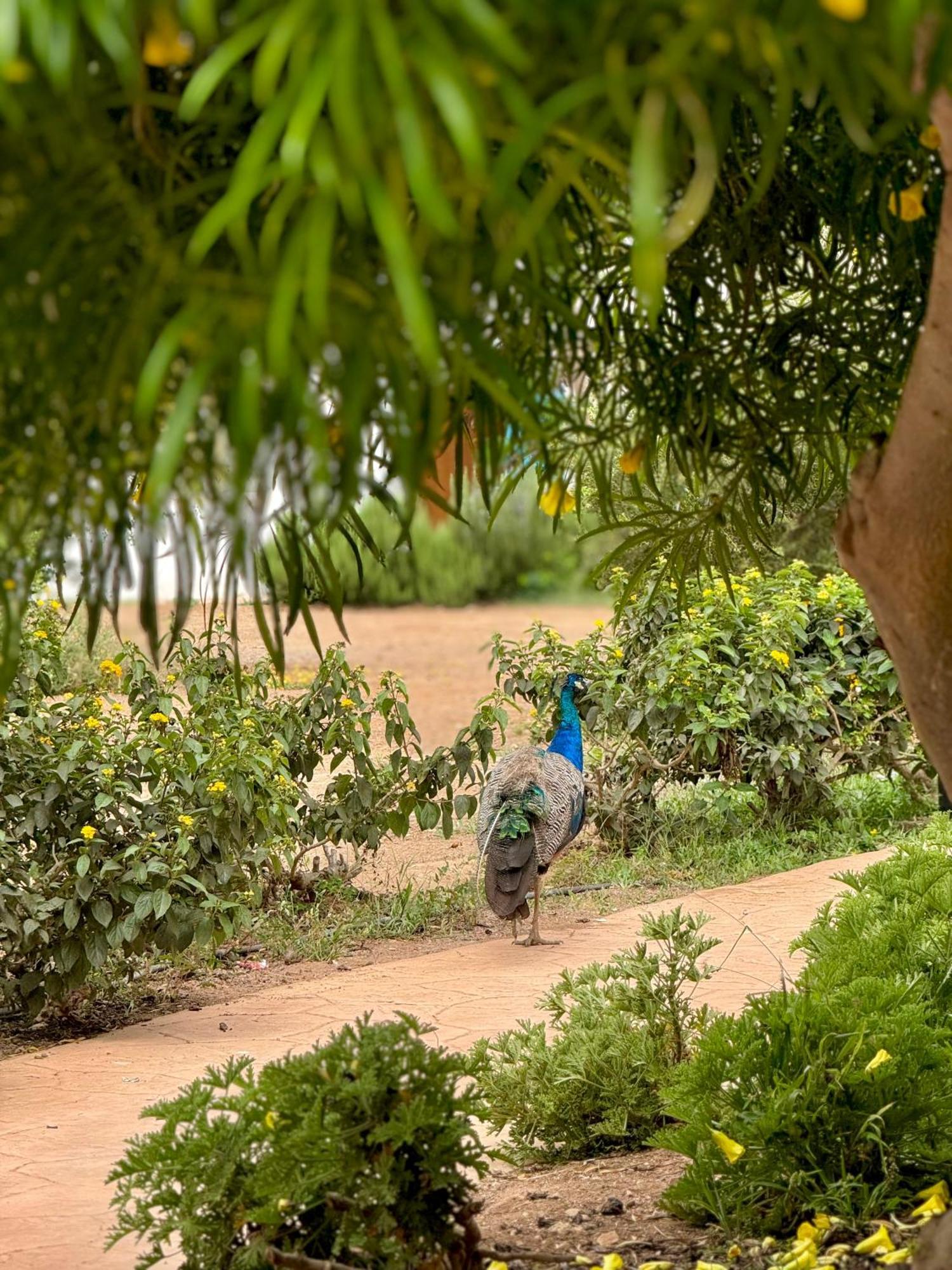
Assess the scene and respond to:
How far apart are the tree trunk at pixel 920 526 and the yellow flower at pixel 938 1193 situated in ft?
3.59

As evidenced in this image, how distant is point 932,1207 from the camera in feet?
8.07

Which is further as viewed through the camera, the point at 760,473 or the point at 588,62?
the point at 760,473

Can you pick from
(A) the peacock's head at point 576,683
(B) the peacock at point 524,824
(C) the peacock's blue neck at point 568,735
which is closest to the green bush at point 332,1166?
(B) the peacock at point 524,824

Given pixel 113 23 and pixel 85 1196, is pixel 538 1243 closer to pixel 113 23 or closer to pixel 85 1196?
pixel 85 1196

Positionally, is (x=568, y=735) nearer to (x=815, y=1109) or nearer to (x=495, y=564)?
(x=815, y=1109)

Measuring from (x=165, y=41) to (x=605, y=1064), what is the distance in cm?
301

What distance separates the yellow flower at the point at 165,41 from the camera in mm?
1004

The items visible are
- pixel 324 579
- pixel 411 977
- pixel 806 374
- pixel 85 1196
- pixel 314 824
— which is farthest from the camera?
pixel 314 824

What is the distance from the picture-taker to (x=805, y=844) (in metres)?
8.43

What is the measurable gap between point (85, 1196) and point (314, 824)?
3305 mm

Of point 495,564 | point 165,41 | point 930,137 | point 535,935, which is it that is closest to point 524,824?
point 535,935

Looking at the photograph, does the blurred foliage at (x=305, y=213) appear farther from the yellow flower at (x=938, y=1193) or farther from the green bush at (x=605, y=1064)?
the green bush at (x=605, y=1064)

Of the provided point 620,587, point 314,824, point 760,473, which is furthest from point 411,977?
point 760,473

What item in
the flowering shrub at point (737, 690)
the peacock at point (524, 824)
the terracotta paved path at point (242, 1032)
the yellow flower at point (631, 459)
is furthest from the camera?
the flowering shrub at point (737, 690)
